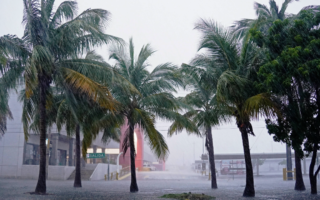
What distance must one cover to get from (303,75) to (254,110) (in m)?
2.39

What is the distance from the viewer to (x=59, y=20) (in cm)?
1485

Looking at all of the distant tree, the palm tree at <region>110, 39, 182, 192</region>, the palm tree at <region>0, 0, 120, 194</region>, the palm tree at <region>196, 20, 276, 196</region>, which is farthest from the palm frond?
the palm tree at <region>0, 0, 120, 194</region>

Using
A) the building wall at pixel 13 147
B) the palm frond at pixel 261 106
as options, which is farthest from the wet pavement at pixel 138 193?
the building wall at pixel 13 147

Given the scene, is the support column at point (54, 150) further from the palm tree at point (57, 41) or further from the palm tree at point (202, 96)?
the palm tree at point (57, 41)

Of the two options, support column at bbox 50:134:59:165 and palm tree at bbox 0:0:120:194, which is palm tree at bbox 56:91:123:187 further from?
support column at bbox 50:134:59:165

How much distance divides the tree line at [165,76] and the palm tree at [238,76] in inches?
1.7

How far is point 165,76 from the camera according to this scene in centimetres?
1723

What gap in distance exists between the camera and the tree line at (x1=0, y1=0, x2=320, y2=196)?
40.4 feet

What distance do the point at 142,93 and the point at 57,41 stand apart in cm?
501

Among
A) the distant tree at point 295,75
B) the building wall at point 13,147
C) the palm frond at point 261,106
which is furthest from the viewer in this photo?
the building wall at point 13,147

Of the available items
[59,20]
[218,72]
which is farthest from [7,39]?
[218,72]

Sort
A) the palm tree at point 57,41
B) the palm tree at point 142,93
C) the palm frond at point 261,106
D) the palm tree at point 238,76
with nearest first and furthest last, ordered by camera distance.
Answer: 1. the palm frond at point 261,106
2. the palm tree at point 238,76
3. the palm tree at point 57,41
4. the palm tree at point 142,93

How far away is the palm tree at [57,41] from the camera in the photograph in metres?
13.6

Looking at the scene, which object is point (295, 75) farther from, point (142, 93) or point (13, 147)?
point (13, 147)
